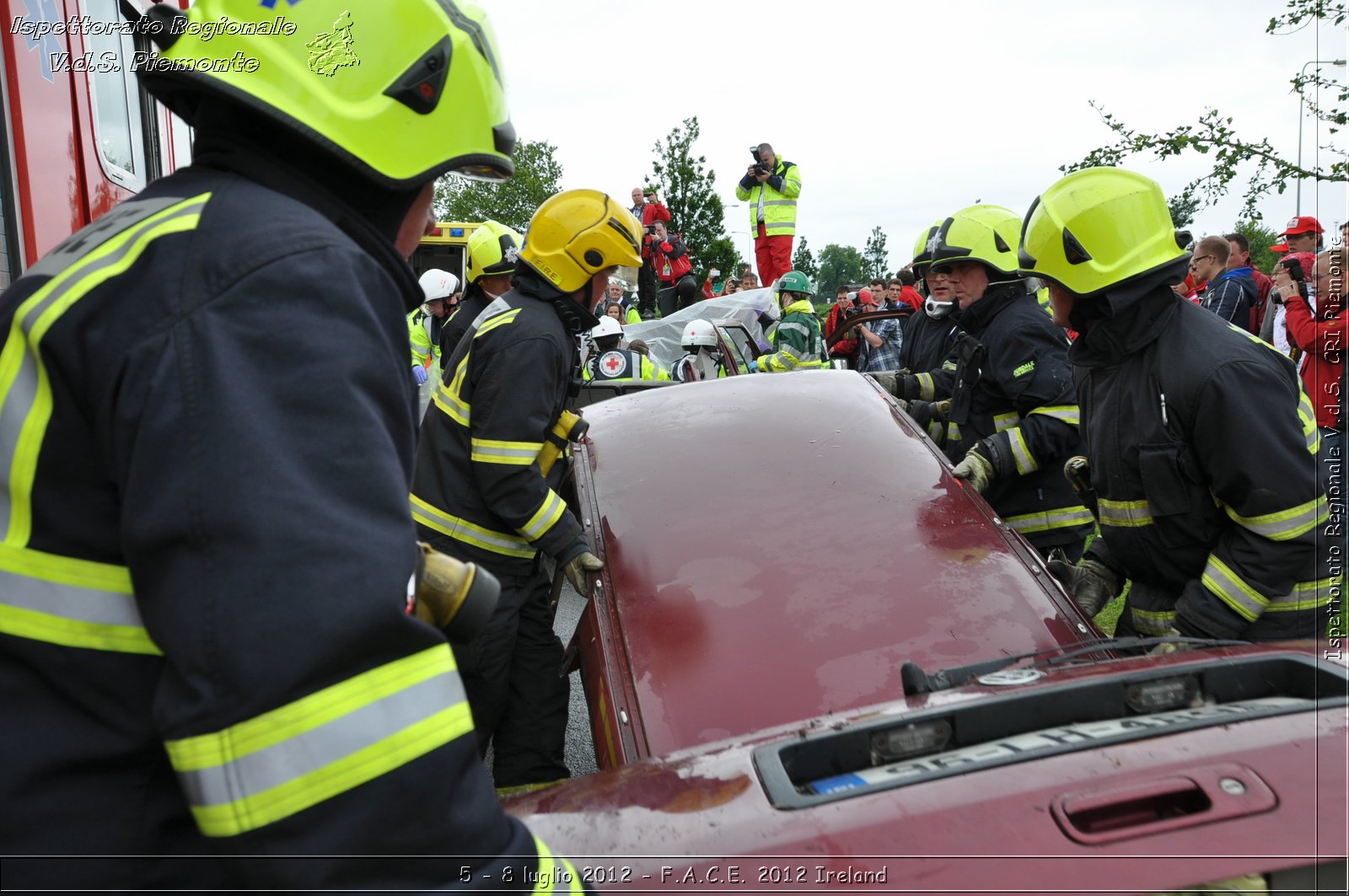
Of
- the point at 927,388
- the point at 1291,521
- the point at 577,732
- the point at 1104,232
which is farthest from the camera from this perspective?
the point at 927,388

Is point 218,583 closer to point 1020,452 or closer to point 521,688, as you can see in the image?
point 521,688

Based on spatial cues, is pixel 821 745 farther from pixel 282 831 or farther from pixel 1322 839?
pixel 282 831

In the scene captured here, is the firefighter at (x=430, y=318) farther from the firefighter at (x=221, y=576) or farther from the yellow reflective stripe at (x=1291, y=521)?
the firefighter at (x=221, y=576)

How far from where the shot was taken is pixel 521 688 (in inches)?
137

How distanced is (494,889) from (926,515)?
76.8 inches

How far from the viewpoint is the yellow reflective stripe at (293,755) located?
31.5 inches

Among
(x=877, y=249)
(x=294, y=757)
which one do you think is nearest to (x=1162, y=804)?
(x=294, y=757)

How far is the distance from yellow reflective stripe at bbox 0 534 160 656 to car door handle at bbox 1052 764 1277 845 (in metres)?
1.12

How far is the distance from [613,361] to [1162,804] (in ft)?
21.7

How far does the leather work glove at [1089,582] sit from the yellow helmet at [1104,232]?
0.98m

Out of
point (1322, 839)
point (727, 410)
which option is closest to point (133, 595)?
point (1322, 839)

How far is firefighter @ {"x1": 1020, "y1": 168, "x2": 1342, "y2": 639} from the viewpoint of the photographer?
232cm

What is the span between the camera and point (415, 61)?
121 cm

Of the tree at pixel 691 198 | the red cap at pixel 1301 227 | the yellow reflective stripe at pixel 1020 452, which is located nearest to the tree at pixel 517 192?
the tree at pixel 691 198
